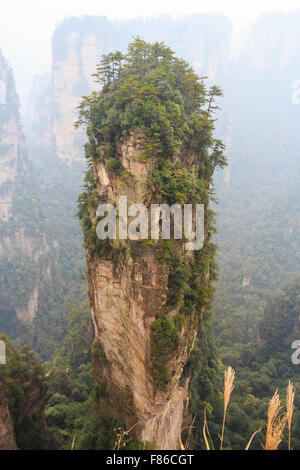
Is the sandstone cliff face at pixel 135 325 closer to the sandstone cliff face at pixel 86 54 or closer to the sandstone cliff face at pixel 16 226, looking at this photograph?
the sandstone cliff face at pixel 16 226

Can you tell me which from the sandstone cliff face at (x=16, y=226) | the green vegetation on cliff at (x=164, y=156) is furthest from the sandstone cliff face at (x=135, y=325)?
the sandstone cliff face at (x=16, y=226)

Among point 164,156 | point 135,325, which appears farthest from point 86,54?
point 135,325

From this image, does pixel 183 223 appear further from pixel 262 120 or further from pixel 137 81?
pixel 262 120

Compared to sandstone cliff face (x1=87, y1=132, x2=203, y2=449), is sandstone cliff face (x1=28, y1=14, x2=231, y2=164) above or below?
above

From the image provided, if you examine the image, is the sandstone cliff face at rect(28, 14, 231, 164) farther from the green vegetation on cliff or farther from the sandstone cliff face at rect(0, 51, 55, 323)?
the green vegetation on cliff

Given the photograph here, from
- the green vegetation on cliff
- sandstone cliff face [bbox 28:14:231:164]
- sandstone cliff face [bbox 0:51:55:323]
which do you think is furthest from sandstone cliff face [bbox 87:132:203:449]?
sandstone cliff face [bbox 28:14:231:164]

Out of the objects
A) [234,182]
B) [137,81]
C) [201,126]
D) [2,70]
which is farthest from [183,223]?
[234,182]
